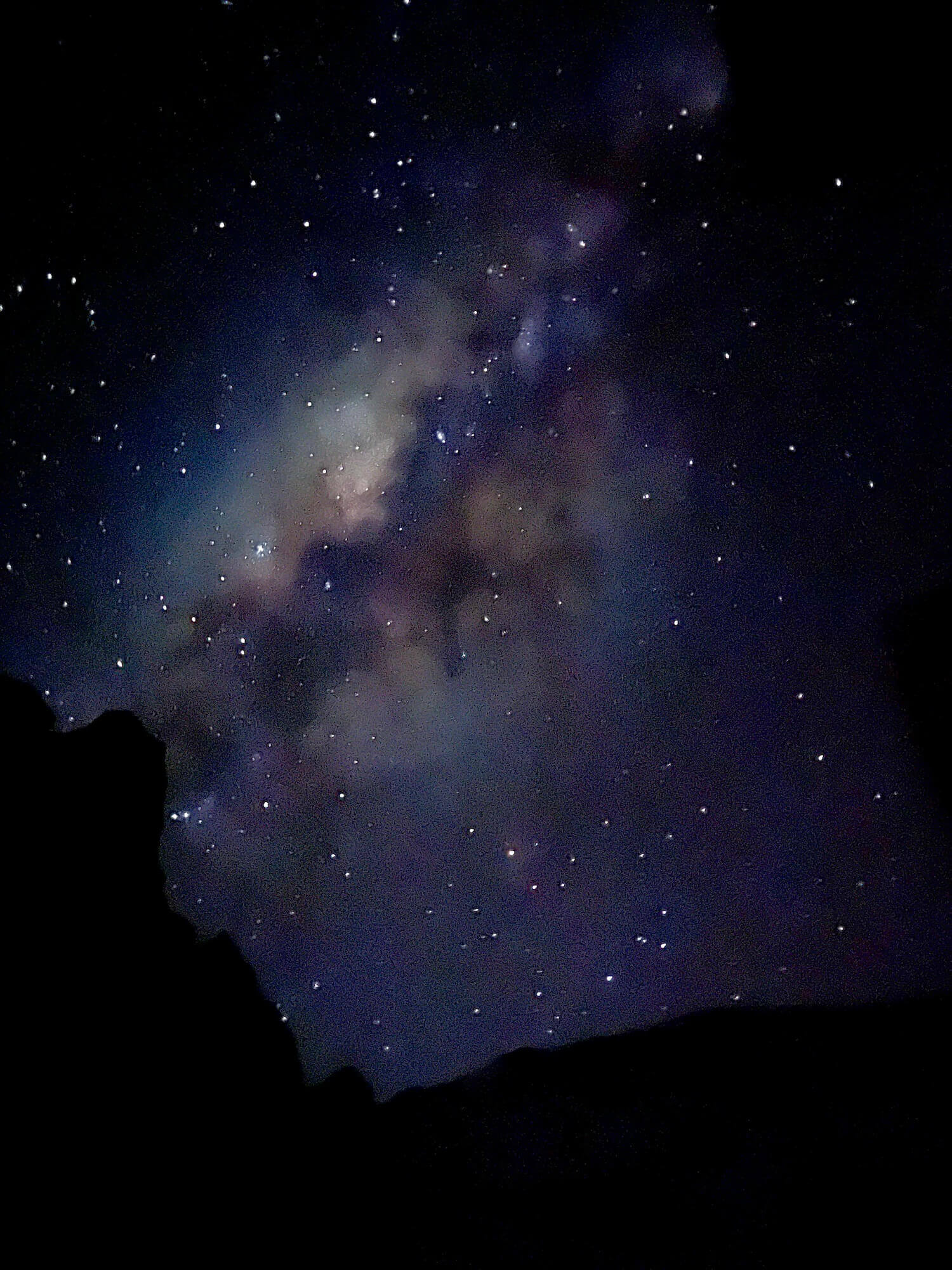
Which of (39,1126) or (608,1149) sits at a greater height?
(39,1126)

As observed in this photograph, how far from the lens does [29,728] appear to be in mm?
6457

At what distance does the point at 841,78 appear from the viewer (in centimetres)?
565

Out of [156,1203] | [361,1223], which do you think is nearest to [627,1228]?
[361,1223]

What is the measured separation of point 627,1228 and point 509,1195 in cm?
217

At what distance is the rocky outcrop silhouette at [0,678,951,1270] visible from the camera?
5.03 m

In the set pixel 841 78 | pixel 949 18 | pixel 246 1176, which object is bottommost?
pixel 246 1176

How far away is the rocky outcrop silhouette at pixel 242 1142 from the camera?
503 cm

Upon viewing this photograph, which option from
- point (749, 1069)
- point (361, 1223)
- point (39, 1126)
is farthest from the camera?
A: point (749, 1069)

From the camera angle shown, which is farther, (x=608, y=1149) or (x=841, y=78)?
(x=608, y=1149)

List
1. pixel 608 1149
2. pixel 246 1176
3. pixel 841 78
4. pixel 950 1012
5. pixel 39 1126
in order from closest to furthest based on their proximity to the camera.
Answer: pixel 39 1126, pixel 841 78, pixel 246 1176, pixel 608 1149, pixel 950 1012

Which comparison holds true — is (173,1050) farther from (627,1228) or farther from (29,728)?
(627,1228)

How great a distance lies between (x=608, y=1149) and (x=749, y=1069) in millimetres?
4868

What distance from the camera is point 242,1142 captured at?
6.52m

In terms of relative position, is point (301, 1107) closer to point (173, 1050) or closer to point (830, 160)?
point (173, 1050)
